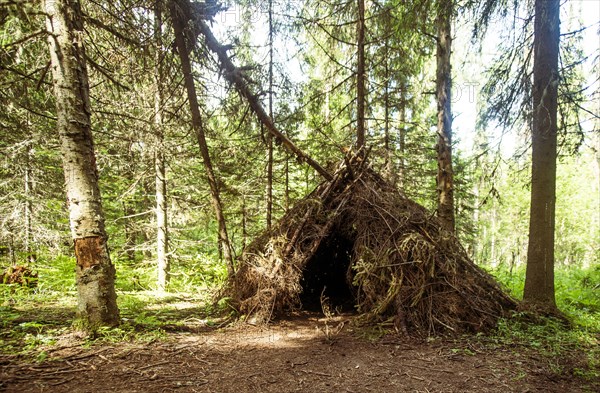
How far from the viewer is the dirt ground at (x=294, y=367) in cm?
297

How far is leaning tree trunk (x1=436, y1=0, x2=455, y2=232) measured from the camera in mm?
7020

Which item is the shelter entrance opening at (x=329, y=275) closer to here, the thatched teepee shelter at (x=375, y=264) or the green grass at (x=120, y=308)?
the thatched teepee shelter at (x=375, y=264)

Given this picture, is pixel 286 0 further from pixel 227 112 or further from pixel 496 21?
pixel 496 21

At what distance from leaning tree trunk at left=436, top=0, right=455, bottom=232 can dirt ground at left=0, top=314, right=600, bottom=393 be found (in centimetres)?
346

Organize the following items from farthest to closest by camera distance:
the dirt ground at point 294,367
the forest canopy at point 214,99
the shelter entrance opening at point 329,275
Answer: the shelter entrance opening at point 329,275 < the forest canopy at point 214,99 < the dirt ground at point 294,367

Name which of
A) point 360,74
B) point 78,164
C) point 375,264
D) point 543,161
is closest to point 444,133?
point 543,161

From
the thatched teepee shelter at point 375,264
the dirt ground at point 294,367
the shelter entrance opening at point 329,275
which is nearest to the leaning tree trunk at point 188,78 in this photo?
the thatched teepee shelter at point 375,264

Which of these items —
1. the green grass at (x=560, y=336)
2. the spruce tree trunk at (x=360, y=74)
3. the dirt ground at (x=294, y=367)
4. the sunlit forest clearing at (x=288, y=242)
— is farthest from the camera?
the spruce tree trunk at (x=360, y=74)

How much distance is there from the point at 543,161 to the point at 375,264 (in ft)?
10.9

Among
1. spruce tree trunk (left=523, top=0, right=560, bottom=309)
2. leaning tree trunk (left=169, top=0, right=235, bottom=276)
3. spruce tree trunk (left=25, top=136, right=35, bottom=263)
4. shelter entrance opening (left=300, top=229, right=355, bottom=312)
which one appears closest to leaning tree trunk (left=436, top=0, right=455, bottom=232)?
spruce tree trunk (left=523, top=0, right=560, bottom=309)

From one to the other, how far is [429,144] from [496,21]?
6.43m

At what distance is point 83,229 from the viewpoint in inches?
149

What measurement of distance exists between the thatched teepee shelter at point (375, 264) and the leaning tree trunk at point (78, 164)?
7.16 ft

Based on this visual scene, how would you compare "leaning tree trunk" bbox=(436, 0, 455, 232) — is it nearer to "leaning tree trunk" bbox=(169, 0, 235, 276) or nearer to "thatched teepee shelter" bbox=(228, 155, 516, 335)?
"thatched teepee shelter" bbox=(228, 155, 516, 335)
